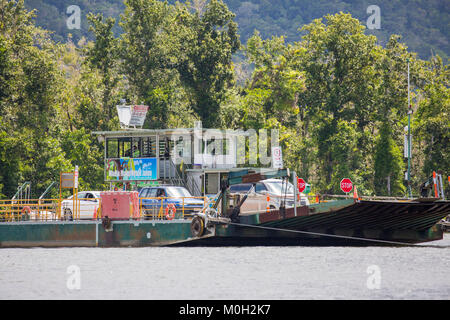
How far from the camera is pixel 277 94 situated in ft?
216

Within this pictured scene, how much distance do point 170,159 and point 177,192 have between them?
127 inches

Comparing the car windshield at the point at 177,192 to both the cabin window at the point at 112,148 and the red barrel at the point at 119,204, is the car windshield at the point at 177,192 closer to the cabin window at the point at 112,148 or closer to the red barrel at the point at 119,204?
the red barrel at the point at 119,204

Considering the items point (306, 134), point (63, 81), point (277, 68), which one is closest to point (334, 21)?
point (277, 68)

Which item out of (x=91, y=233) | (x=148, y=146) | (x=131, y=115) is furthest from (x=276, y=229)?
(x=131, y=115)

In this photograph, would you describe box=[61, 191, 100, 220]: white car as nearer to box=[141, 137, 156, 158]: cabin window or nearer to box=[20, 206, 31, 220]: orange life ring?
box=[20, 206, 31, 220]: orange life ring

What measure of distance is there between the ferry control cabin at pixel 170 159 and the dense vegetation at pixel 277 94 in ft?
74.9

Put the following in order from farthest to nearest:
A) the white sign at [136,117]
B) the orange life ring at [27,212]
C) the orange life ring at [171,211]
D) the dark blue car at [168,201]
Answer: the white sign at [136,117]
the orange life ring at [27,212]
the dark blue car at [168,201]
the orange life ring at [171,211]

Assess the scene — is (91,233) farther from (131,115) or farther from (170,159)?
(131,115)

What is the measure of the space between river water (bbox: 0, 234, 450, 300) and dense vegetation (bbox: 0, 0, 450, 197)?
32821mm

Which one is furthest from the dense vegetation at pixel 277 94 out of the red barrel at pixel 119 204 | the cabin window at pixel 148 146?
the red barrel at pixel 119 204

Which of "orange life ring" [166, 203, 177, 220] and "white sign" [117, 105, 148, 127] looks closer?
"orange life ring" [166, 203, 177, 220]

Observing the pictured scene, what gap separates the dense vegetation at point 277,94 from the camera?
62.9 m

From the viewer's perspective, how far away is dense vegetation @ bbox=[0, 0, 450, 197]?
206ft

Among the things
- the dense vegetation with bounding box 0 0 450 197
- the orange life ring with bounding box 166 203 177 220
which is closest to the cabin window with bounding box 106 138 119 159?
the orange life ring with bounding box 166 203 177 220
